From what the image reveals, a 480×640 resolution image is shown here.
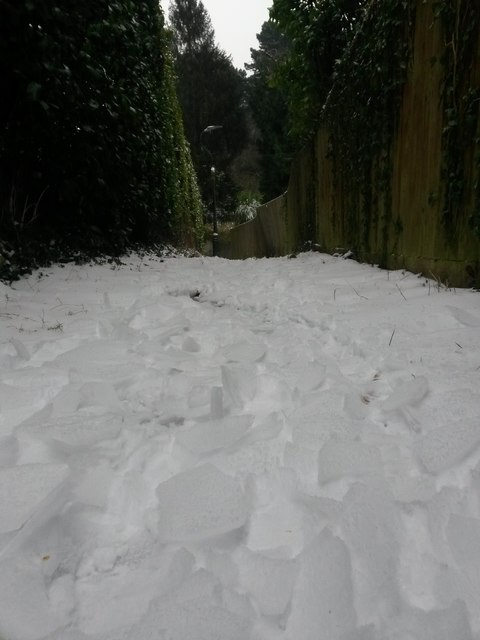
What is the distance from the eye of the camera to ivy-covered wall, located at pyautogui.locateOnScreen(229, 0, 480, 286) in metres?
1.93

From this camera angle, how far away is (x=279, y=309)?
2285mm

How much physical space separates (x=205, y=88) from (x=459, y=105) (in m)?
21.5

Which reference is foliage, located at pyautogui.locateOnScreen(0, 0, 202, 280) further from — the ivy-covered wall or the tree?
the tree

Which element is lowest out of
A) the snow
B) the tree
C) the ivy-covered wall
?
the snow

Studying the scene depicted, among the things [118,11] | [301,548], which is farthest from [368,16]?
[301,548]

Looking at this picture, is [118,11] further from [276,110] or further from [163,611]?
[276,110]

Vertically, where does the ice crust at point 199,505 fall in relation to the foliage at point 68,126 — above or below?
below

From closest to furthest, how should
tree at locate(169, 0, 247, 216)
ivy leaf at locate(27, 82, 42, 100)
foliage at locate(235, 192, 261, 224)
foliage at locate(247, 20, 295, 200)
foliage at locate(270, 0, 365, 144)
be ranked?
1. ivy leaf at locate(27, 82, 42, 100)
2. foliage at locate(270, 0, 365, 144)
3. foliage at locate(247, 20, 295, 200)
4. foliage at locate(235, 192, 261, 224)
5. tree at locate(169, 0, 247, 216)

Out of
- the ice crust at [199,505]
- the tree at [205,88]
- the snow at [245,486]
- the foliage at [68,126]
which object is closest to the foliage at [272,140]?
the tree at [205,88]

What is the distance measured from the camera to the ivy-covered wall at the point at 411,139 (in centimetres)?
193

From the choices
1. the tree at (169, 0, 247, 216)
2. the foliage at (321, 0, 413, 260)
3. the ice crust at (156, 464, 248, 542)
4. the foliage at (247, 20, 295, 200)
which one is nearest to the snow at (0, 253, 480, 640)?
the ice crust at (156, 464, 248, 542)

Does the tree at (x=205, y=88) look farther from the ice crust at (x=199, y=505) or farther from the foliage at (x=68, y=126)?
the ice crust at (x=199, y=505)

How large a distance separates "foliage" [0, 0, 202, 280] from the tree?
1596 cm

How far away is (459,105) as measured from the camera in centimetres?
195
